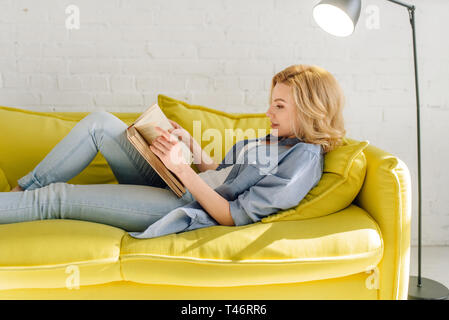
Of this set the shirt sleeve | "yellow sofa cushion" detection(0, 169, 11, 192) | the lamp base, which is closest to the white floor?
the lamp base

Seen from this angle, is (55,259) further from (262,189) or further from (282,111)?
(282,111)

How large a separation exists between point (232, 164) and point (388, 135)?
1.09 metres

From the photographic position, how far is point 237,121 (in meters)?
1.86

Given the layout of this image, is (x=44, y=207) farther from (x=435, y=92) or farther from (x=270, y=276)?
(x=435, y=92)

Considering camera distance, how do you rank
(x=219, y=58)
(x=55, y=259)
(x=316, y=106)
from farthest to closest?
(x=219, y=58)
(x=316, y=106)
(x=55, y=259)

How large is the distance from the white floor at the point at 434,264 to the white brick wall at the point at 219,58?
414 millimetres

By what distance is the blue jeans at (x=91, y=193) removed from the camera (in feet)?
4.31

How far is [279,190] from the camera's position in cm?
125

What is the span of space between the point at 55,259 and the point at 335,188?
2.79 ft

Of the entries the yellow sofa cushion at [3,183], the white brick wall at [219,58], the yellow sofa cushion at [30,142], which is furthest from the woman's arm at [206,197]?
the white brick wall at [219,58]

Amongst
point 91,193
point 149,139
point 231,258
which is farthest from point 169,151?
point 231,258

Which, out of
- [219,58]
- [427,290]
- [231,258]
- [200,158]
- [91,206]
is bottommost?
[427,290]

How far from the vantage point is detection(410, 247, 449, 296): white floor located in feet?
6.14
